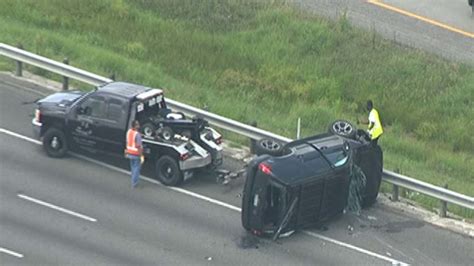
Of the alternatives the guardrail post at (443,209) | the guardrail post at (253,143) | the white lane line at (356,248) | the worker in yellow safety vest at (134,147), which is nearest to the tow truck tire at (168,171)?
the worker in yellow safety vest at (134,147)

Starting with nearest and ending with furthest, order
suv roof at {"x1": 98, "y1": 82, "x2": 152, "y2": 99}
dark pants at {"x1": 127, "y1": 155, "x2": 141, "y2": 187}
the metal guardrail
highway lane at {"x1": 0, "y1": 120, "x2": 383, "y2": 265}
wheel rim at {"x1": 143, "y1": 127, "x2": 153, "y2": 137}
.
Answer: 1. highway lane at {"x1": 0, "y1": 120, "x2": 383, "y2": 265}
2. dark pants at {"x1": 127, "y1": 155, "x2": 141, "y2": 187}
3. the metal guardrail
4. wheel rim at {"x1": 143, "y1": 127, "x2": 153, "y2": 137}
5. suv roof at {"x1": 98, "y1": 82, "x2": 152, "y2": 99}

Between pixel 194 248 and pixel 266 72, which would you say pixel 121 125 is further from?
pixel 266 72

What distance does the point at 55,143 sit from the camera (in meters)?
23.7

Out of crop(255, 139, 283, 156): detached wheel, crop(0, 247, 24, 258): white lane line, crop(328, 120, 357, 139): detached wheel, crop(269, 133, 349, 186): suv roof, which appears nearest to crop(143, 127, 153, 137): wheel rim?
crop(255, 139, 283, 156): detached wheel

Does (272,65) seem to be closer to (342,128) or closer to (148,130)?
(342,128)

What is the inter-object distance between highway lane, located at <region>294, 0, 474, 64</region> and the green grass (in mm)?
951

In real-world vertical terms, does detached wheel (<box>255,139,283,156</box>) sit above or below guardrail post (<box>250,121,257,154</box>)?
above

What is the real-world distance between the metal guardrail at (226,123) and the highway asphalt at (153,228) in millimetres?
674

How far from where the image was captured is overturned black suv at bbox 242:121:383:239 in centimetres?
2070

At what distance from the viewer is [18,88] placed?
2695 cm

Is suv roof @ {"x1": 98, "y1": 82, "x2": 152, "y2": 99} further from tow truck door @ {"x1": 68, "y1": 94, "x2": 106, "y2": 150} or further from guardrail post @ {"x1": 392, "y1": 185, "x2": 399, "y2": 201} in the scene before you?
guardrail post @ {"x1": 392, "y1": 185, "x2": 399, "y2": 201}

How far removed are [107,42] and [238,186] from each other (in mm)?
9809

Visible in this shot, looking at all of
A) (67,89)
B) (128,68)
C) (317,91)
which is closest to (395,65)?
(317,91)

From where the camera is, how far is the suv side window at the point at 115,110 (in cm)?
2305
